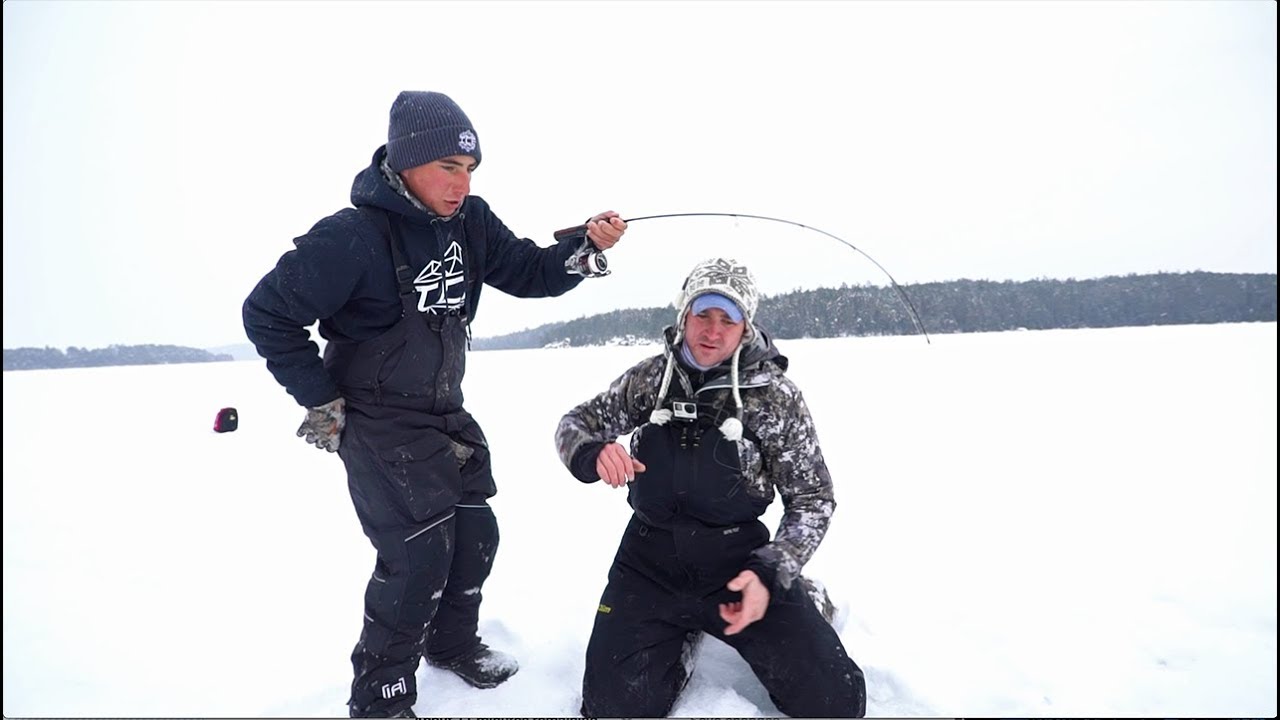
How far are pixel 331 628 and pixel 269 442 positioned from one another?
563 cm

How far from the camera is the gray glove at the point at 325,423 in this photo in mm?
2307

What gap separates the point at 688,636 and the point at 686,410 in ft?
2.91

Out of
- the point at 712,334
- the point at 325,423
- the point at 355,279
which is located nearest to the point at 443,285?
the point at 355,279

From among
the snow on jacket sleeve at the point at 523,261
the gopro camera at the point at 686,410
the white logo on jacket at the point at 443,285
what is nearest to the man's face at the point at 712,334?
the gopro camera at the point at 686,410

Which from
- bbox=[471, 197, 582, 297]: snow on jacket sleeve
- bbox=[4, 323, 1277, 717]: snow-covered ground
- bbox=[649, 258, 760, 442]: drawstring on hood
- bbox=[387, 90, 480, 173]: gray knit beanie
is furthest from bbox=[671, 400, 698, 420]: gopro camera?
A: bbox=[387, 90, 480, 173]: gray knit beanie

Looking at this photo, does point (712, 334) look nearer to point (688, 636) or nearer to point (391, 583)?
point (688, 636)

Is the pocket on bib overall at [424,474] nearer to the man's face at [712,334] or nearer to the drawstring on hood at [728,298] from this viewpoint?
the drawstring on hood at [728,298]

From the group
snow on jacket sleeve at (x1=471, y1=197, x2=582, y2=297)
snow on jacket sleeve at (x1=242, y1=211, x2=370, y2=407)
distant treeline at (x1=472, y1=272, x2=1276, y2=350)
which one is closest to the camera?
snow on jacket sleeve at (x1=242, y1=211, x2=370, y2=407)

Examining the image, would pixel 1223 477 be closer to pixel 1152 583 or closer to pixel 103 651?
pixel 1152 583

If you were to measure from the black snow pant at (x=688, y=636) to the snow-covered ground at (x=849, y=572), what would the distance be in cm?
16

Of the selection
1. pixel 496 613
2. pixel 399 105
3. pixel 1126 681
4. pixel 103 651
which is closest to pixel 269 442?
pixel 103 651

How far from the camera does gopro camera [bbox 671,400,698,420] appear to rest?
8.13 feet

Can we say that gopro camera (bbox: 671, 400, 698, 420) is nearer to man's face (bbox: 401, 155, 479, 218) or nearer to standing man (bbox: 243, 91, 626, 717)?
standing man (bbox: 243, 91, 626, 717)

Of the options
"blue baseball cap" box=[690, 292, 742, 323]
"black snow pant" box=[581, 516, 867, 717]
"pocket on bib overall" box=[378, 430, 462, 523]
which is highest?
"blue baseball cap" box=[690, 292, 742, 323]
